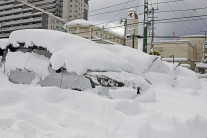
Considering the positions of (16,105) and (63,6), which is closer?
(16,105)

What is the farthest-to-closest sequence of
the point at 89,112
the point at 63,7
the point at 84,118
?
the point at 63,7 → the point at 89,112 → the point at 84,118

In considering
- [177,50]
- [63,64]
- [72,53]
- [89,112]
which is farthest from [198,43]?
[89,112]

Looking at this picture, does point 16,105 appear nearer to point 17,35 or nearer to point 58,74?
point 58,74

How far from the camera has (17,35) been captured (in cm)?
577

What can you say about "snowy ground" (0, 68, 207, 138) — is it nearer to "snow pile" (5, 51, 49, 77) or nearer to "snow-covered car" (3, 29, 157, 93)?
"snow-covered car" (3, 29, 157, 93)

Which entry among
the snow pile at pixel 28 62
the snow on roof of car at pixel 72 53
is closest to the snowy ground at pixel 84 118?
the snow on roof of car at pixel 72 53

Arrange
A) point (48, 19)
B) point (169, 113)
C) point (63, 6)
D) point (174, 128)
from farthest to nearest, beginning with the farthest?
1. point (63, 6)
2. point (48, 19)
3. point (169, 113)
4. point (174, 128)

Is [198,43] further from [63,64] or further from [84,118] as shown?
[84,118]

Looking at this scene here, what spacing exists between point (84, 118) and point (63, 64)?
6.30 ft

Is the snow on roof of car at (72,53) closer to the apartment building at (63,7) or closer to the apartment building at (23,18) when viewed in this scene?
the apartment building at (23,18)

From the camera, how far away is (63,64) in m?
4.60

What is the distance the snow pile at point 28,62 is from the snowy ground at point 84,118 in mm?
1587

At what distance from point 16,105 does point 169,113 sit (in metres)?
2.32

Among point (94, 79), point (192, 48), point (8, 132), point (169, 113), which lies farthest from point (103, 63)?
point (192, 48)
